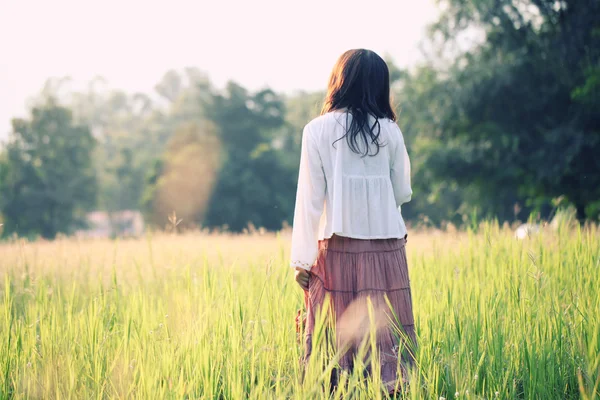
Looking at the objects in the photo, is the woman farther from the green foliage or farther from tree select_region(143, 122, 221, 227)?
tree select_region(143, 122, 221, 227)

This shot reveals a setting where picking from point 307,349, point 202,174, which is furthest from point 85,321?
point 202,174

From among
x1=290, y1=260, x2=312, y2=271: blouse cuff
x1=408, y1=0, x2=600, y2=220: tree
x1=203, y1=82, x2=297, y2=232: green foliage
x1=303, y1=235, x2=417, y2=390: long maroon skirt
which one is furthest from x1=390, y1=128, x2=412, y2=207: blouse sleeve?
x1=203, y1=82, x2=297, y2=232: green foliage

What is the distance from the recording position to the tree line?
56.3 feet

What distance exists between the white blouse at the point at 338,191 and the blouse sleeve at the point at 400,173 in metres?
0.09

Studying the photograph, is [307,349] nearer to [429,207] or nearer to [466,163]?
[466,163]

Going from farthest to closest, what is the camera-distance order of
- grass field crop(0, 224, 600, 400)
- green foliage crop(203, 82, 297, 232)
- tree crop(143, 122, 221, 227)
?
tree crop(143, 122, 221, 227)
green foliage crop(203, 82, 297, 232)
grass field crop(0, 224, 600, 400)

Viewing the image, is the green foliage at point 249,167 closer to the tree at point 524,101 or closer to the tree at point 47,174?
the tree at point 47,174

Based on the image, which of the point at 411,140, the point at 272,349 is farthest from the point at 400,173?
the point at 411,140

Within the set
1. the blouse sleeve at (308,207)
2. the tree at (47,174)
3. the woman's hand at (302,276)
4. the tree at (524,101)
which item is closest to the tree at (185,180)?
the tree at (47,174)

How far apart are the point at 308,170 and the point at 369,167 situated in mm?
322

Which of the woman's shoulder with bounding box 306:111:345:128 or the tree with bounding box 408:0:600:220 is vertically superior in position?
the tree with bounding box 408:0:600:220

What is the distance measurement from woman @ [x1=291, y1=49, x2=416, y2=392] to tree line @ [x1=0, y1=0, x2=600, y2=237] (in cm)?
42

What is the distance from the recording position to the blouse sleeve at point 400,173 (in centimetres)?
297

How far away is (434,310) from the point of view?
3.38 metres
